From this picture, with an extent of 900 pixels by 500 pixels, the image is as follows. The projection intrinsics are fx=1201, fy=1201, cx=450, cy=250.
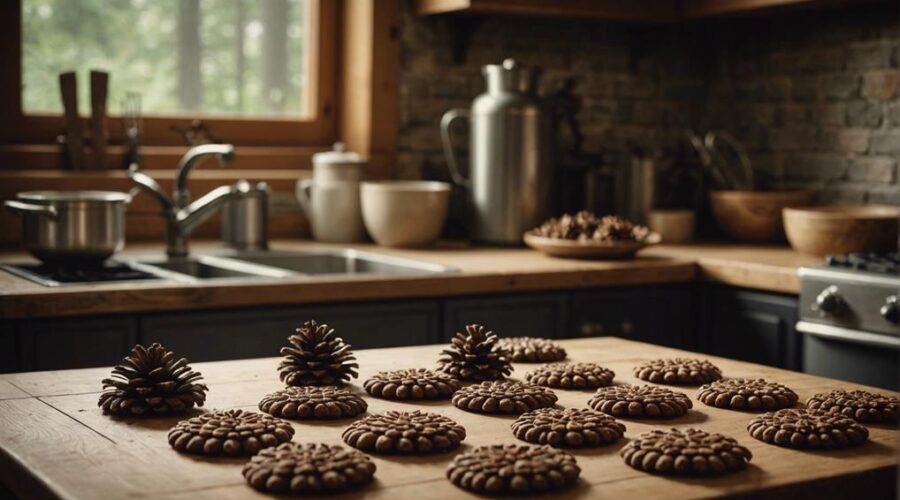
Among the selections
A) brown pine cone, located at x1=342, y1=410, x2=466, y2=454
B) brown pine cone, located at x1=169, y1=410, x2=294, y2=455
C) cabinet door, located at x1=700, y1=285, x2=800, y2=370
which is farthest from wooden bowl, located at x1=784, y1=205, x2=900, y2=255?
brown pine cone, located at x1=169, y1=410, x2=294, y2=455

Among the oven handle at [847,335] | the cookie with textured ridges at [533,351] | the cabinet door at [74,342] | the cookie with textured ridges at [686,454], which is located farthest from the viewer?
the oven handle at [847,335]

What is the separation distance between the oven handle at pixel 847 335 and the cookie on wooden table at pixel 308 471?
84.3 inches

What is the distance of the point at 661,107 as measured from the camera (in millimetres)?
4957

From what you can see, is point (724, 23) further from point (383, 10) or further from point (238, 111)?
point (238, 111)

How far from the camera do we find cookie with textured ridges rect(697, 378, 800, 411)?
173cm

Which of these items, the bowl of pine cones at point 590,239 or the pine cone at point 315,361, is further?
the bowl of pine cones at point 590,239

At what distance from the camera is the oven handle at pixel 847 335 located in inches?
123

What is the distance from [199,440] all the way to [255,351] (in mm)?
1660

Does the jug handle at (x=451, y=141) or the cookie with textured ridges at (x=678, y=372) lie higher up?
the jug handle at (x=451, y=141)

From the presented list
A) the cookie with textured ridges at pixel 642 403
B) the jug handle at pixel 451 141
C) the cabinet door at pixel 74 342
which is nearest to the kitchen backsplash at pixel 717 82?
the jug handle at pixel 451 141

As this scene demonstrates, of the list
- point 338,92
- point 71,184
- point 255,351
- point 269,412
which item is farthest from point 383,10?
point 269,412

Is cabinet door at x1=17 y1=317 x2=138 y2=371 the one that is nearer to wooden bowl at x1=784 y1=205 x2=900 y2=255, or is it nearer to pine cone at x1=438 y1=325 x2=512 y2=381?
pine cone at x1=438 y1=325 x2=512 y2=381

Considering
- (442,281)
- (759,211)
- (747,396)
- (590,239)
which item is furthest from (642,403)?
(759,211)

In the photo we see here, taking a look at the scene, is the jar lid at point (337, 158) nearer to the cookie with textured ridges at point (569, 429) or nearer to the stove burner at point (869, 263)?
the stove burner at point (869, 263)
